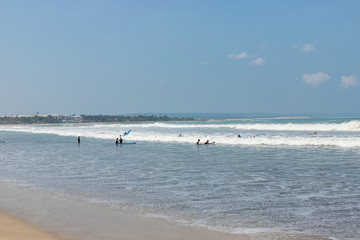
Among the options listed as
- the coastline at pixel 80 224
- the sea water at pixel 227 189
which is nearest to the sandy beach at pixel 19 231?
the coastline at pixel 80 224

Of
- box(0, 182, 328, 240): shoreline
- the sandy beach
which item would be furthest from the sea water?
the sandy beach

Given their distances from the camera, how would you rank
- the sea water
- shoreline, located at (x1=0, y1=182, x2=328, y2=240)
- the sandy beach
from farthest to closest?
the sea water
shoreline, located at (x1=0, y1=182, x2=328, y2=240)
the sandy beach

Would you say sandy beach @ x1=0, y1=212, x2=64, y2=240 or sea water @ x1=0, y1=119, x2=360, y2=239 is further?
sea water @ x1=0, y1=119, x2=360, y2=239

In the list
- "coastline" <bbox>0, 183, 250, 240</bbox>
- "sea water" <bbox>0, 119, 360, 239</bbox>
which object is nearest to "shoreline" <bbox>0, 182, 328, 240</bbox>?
"coastline" <bbox>0, 183, 250, 240</bbox>

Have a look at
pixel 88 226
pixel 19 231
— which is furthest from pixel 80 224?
pixel 19 231

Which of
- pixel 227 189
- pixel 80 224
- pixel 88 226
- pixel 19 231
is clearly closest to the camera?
pixel 19 231

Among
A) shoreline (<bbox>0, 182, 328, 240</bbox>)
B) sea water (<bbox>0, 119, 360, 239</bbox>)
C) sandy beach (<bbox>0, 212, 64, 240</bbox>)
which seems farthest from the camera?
sea water (<bbox>0, 119, 360, 239</bbox>)

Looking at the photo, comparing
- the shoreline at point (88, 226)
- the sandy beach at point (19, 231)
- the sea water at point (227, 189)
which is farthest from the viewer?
the sea water at point (227, 189)

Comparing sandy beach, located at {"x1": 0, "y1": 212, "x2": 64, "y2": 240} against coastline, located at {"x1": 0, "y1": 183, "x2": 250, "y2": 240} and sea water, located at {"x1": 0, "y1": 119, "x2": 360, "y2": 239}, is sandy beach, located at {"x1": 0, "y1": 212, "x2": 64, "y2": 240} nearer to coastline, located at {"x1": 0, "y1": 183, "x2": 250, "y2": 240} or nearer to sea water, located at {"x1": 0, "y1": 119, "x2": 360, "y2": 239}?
coastline, located at {"x1": 0, "y1": 183, "x2": 250, "y2": 240}

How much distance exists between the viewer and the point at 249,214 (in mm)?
9742

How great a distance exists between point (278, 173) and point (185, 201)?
7201 millimetres

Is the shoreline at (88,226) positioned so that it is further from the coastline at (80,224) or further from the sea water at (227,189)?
the sea water at (227,189)

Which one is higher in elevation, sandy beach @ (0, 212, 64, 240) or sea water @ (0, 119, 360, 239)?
sandy beach @ (0, 212, 64, 240)

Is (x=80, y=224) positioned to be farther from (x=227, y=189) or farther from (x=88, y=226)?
(x=227, y=189)
